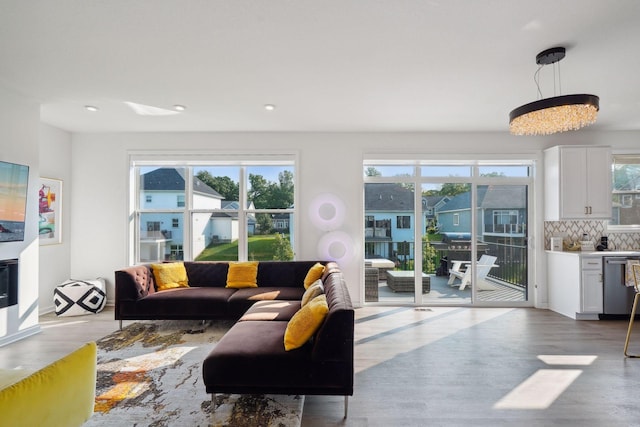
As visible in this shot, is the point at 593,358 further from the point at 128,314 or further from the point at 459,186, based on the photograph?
the point at 128,314

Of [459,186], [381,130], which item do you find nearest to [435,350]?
[459,186]

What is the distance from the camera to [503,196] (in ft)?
16.6

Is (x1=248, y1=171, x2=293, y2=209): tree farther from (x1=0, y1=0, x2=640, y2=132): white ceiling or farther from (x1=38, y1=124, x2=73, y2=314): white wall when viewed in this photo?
(x1=38, y1=124, x2=73, y2=314): white wall

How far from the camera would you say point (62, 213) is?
488cm

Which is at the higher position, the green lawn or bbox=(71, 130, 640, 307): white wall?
bbox=(71, 130, 640, 307): white wall

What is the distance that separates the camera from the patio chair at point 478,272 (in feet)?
16.5

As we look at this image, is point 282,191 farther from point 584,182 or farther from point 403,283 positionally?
point 584,182

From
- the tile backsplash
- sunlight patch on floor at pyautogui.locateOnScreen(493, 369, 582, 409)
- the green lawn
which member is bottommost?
sunlight patch on floor at pyautogui.locateOnScreen(493, 369, 582, 409)

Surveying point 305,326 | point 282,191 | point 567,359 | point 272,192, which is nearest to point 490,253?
point 567,359

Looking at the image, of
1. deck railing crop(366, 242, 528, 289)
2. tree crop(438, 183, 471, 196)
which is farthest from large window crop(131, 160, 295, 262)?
tree crop(438, 183, 471, 196)

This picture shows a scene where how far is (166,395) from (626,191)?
22.0 feet

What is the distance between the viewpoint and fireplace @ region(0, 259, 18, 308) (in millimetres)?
3477

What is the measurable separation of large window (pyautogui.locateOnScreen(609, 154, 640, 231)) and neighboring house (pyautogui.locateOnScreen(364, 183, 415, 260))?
3154mm

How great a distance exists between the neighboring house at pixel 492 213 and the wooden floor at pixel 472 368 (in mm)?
1279
